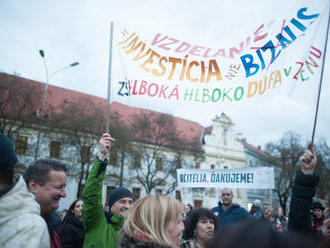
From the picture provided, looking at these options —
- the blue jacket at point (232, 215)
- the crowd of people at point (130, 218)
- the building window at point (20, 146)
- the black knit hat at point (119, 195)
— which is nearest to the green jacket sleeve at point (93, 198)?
the crowd of people at point (130, 218)

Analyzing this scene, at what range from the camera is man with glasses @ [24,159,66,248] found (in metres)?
2.42

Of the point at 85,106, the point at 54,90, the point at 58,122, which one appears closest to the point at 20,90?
the point at 58,122

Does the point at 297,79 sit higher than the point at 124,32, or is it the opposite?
the point at 124,32

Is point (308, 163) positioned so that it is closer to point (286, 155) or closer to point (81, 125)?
point (81, 125)

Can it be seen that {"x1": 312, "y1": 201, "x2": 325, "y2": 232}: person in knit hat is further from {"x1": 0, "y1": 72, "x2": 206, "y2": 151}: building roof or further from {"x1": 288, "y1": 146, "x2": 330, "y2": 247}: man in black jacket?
{"x1": 0, "y1": 72, "x2": 206, "y2": 151}: building roof

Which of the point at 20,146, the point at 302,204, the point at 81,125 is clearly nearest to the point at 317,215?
the point at 302,204

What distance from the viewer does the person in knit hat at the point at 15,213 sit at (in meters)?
1.43

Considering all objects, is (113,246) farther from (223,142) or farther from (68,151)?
(223,142)

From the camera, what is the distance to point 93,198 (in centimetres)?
306

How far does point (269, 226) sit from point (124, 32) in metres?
4.32

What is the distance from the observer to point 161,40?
15.1 ft

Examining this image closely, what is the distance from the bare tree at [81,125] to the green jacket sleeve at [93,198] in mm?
20612

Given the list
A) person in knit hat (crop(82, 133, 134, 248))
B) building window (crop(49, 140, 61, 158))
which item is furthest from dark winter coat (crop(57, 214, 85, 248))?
building window (crop(49, 140, 61, 158))

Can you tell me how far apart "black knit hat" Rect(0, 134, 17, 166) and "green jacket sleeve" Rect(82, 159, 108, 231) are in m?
1.44
